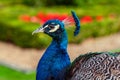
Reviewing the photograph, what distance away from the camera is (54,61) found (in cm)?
414

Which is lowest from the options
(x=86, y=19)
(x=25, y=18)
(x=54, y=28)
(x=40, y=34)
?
(x=86, y=19)

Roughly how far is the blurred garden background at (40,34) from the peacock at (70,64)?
3.48 metres

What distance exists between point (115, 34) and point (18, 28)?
215cm

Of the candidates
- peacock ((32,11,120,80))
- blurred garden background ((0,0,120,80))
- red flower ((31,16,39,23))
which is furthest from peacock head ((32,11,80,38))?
red flower ((31,16,39,23))

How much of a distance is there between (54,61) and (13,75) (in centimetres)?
376

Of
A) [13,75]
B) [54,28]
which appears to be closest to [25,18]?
[13,75]

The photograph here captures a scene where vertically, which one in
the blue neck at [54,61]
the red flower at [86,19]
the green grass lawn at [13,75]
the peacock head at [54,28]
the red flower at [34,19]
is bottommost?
the red flower at [86,19]

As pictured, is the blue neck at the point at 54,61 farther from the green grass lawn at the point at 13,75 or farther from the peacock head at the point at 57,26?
the green grass lawn at the point at 13,75

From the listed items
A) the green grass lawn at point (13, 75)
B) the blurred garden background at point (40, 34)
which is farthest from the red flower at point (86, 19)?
the green grass lawn at point (13, 75)

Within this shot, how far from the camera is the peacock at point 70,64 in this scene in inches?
140

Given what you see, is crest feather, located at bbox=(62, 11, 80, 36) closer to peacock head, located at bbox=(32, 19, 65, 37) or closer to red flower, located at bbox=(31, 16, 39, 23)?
peacock head, located at bbox=(32, 19, 65, 37)

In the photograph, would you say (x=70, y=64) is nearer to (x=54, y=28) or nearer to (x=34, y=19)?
(x=54, y=28)

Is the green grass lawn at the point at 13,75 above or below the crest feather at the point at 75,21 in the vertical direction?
below

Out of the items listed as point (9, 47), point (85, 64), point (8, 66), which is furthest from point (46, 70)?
point (9, 47)
